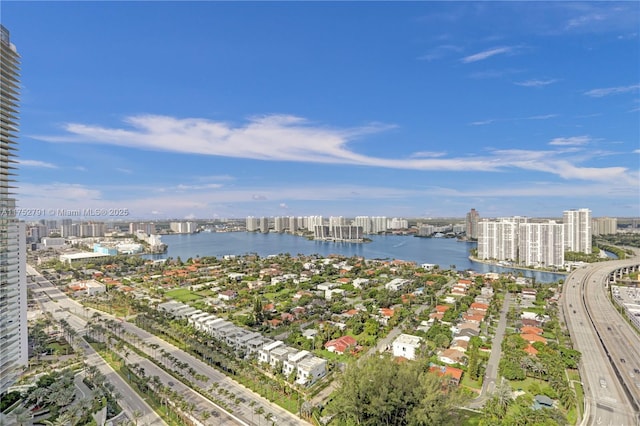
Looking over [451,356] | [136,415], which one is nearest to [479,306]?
[451,356]

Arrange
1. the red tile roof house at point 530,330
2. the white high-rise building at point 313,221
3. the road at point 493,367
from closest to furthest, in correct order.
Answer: the road at point 493,367
the red tile roof house at point 530,330
the white high-rise building at point 313,221

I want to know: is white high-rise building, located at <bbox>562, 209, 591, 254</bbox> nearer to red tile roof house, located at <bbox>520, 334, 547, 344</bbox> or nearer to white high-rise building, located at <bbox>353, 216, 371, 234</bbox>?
red tile roof house, located at <bbox>520, 334, 547, 344</bbox>

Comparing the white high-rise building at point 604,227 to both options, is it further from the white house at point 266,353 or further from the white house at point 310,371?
the white house at point 266,353

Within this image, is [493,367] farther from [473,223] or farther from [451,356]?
[473,223]

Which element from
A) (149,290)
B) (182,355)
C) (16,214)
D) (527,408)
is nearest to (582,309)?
(527,408)

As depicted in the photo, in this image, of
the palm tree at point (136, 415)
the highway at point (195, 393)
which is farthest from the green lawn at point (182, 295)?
the palm tree at point (136, 415)

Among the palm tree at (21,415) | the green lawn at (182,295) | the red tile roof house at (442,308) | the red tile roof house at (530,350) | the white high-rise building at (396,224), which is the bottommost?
the green lawn at (182,295)
